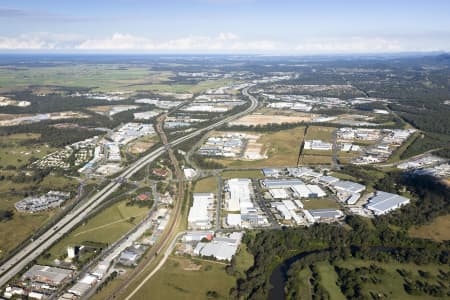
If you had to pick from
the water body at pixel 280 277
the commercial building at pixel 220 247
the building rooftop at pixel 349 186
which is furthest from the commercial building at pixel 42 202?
the building rooftop at pixel 349 186

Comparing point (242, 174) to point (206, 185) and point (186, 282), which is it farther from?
point (186, 282)

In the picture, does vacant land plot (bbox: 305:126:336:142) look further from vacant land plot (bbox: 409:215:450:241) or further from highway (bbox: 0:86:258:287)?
vacant land plot (bbox: 409:215:450:241)

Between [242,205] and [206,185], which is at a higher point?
[206,185]

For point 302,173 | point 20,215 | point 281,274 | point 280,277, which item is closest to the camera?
point 280,277

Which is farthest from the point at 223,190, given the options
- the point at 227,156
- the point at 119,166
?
the point at 119,166

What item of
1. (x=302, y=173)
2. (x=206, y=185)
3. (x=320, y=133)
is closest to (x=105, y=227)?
(x=206, y=185)

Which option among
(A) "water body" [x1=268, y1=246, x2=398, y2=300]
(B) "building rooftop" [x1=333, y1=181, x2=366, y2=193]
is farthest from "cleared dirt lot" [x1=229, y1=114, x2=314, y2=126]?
(A) "water body" [x1=268, y1=246, x2=398, y2=300]
